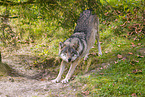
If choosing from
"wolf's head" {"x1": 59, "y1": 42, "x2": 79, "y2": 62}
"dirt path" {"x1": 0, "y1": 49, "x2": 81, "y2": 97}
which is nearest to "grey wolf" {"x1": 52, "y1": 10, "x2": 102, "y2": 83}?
"wolf's head" {"x1": 59, "y1": 42, "x2": 79, "y2": 62}

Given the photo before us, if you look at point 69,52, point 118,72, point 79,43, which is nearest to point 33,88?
point 69,52

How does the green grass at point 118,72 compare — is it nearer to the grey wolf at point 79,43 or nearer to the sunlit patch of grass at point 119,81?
the sunlit patch of grass at point 119,81

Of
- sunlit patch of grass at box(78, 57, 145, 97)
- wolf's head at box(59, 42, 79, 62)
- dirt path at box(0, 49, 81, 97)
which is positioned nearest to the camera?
sunlit patch of grass at box(78, 57, 145, 97)

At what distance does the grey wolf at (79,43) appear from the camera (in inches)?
186

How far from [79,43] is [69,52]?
601 millimetres

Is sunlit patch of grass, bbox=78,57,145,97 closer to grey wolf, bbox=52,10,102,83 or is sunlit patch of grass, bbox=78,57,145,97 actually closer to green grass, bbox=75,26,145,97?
green grass, bbox=75,26,145,97

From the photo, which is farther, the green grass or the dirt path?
the dirt path

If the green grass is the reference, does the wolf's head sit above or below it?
above

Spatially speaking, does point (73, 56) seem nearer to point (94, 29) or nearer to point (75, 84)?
point (75, 84)

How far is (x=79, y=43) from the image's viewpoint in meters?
5.07

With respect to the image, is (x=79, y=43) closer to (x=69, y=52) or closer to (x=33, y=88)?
(x=69, y=52)

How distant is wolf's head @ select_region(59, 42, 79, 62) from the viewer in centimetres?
465

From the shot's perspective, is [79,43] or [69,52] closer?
[69,52]

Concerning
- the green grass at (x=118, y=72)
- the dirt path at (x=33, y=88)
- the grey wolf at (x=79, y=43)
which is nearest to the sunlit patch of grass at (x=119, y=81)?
the green grass at (x=118, y=72)
